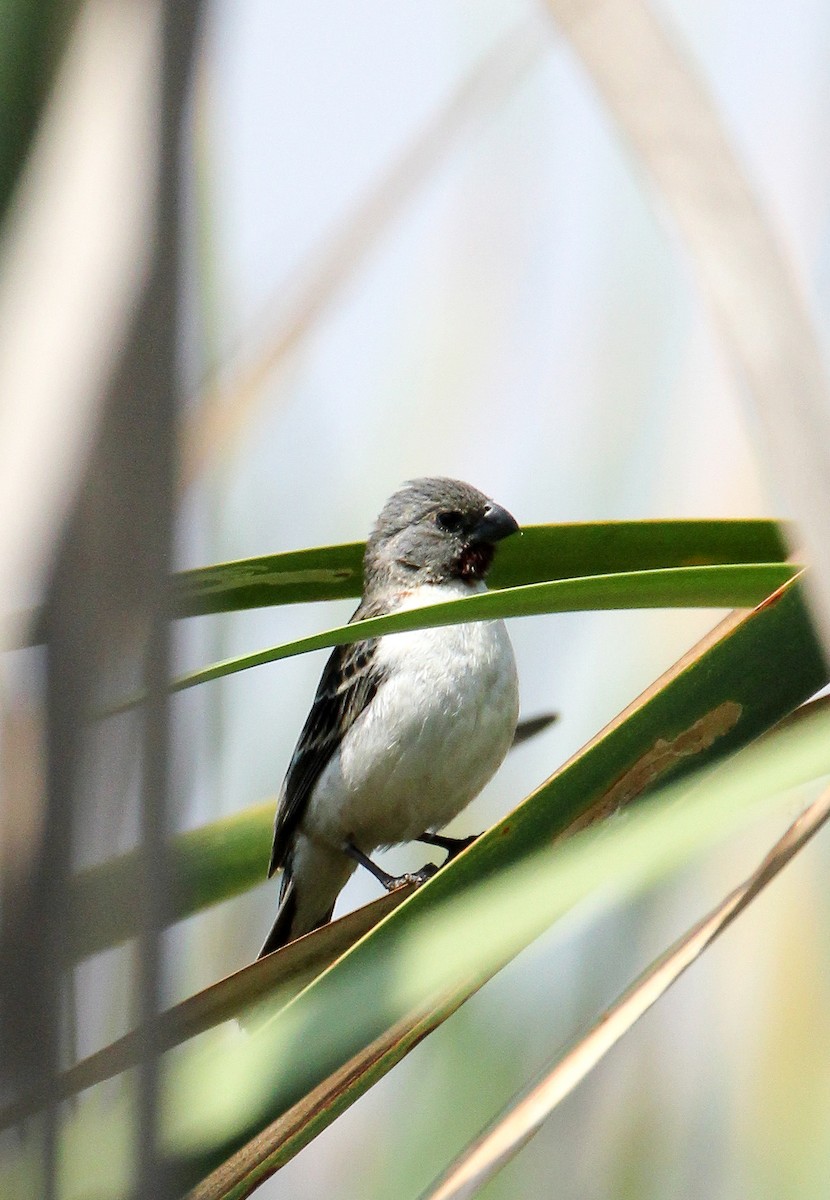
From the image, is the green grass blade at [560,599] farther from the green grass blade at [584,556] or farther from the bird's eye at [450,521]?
the bird's eye at [450,521]

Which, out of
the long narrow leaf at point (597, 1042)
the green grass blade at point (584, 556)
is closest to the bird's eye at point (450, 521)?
the green grass blade at point (584, 556)

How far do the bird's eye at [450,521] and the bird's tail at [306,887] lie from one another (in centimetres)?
100

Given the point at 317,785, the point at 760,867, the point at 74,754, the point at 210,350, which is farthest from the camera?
the point at 317,785

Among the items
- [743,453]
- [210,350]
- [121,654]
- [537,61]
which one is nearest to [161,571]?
[121,654]

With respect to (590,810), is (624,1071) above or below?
below

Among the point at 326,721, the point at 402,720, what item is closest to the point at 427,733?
the point at 402,720

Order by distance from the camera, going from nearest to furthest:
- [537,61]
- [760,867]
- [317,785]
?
1. [760,867]
2. [537,61]
3. [317,785]

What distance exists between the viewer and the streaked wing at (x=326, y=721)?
369cm

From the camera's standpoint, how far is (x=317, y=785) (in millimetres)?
3768

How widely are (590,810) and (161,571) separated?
0.92 meters

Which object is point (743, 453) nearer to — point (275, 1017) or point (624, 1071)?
point (624, 1071)

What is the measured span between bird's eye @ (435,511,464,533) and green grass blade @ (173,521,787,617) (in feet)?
6.28

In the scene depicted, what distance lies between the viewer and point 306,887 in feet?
12.6

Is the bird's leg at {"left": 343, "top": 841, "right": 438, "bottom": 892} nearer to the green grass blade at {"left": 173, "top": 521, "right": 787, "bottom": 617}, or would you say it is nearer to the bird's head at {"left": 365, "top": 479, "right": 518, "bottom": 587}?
the bird's head at {"left": 365, "top": 479, "right": 518, "bottom": 587}
